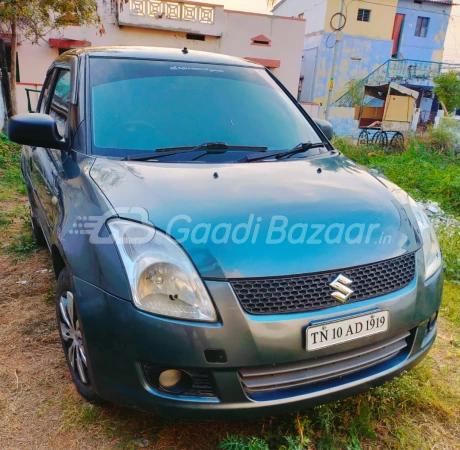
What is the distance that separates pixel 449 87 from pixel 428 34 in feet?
18.8

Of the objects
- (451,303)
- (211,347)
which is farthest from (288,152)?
(451,303)

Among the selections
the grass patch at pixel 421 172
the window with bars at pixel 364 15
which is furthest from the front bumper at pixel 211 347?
the window with bars at pixel 364 15

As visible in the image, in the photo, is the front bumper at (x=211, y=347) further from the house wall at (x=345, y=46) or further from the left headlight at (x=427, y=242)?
the house wall at (x=345, y=46)

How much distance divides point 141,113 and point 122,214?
98cm

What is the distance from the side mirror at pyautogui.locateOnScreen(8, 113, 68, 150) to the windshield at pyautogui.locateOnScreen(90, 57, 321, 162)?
9.3 inches

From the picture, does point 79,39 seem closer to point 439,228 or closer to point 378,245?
point 439,228

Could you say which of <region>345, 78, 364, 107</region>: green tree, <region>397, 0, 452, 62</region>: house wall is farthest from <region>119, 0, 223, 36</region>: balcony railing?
<region>397, 0, 452, 62</region>: house wall

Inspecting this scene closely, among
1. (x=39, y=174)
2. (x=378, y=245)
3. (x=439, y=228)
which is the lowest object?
(x=439, y=228)

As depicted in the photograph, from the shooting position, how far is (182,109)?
249 cm

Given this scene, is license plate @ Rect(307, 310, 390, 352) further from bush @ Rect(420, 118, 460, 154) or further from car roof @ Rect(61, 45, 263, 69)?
bush @ Rect(420, 118, 460, 154)

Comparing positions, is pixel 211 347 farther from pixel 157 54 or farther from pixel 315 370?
pixel 157 54

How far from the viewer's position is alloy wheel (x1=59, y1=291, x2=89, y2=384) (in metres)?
1.84

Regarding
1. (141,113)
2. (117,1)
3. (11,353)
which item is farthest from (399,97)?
(11,353)

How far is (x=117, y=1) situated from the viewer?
13.6 m
